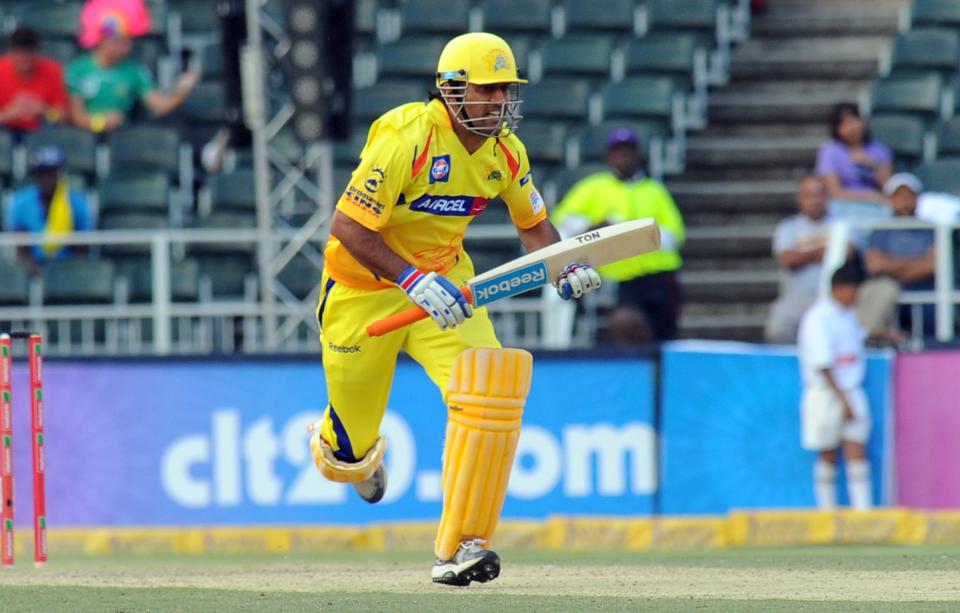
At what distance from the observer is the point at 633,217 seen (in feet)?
37.9

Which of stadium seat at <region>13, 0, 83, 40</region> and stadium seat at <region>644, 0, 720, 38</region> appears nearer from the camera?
stadium seat at <region>644, 0, 720, 38</region>

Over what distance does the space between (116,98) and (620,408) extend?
482cm

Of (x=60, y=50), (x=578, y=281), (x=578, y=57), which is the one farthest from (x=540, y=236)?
(x=60, y=50)

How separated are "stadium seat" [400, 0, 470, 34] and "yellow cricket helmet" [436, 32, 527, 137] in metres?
8.26

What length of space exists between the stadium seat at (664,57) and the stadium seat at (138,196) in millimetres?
3344

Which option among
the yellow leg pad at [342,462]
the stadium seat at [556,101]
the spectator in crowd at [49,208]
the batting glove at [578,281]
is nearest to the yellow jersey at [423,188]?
the batting glove at [578,281]

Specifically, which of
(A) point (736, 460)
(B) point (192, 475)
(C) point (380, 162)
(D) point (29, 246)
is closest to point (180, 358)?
(B) point (192, 475)

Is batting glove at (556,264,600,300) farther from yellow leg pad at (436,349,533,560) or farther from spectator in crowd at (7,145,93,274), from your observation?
spectator in crowd at (7,145,93,274)

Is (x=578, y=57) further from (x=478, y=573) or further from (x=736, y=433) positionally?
(x=478, y=573)

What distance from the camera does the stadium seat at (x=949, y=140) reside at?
42.1 ft

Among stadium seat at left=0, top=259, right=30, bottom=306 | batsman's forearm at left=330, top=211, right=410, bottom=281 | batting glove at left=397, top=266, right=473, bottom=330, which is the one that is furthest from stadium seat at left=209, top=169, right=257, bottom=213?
batting glove at left=397, top=266, right=473, bottom=330

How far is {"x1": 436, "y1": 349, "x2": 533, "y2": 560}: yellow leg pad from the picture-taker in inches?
255

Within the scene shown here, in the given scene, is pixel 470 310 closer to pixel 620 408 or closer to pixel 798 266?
pixel 620 408

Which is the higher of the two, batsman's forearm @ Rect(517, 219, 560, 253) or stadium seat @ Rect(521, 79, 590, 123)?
stadium seat @ Rect(521, 79, 590, 123)
